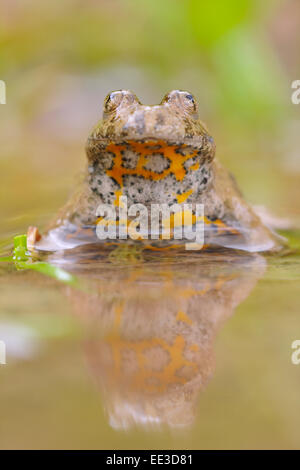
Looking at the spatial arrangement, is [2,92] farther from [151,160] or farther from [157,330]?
[157,330]

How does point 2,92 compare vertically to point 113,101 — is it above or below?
above

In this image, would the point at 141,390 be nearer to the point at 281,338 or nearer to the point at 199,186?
the point at 281,338

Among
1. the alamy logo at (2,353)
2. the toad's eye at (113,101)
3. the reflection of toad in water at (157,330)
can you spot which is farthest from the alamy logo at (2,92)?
the alamy logo at (2,353)

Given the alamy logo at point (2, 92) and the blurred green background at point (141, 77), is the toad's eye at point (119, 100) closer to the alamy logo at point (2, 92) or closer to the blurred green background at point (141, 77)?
the blurred green background at point (141, 77)

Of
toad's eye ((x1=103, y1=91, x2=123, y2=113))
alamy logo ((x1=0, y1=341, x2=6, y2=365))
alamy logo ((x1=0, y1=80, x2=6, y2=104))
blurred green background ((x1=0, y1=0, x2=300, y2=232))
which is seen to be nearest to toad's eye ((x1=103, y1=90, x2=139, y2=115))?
toad's eye ((x1=103, y1=91, x2=123, y2=113))

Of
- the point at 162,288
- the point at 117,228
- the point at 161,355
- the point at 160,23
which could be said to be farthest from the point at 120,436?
the point at 160,23

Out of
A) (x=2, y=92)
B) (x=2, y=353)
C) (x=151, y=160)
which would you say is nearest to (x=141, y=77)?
(x=2, y=92)

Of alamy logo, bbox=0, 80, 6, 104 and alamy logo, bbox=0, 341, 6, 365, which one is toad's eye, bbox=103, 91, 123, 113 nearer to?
alamy logo, bbox=0, 341, 6, 365
